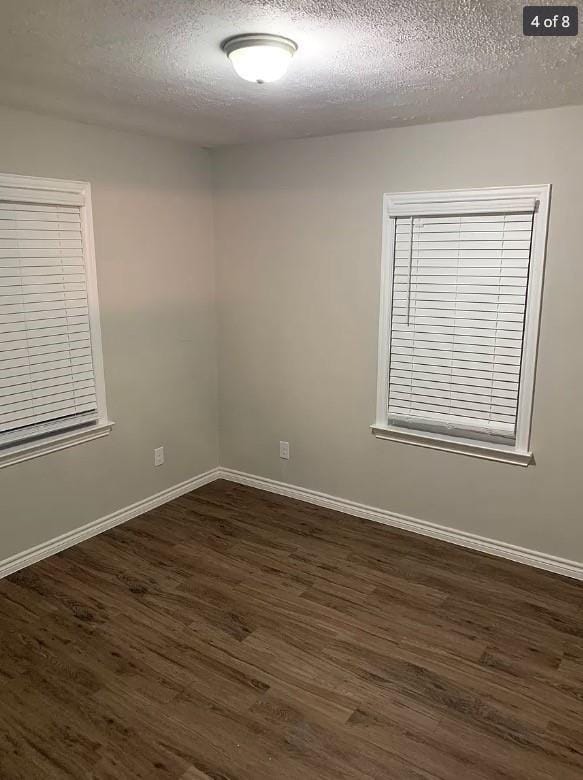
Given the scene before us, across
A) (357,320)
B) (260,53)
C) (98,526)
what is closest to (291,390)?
(357,320)

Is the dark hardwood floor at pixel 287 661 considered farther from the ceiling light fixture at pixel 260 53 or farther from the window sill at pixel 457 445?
the ceiling light fixture at pixel 260 53

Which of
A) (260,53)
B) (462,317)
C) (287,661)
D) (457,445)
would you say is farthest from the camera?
(457,445)

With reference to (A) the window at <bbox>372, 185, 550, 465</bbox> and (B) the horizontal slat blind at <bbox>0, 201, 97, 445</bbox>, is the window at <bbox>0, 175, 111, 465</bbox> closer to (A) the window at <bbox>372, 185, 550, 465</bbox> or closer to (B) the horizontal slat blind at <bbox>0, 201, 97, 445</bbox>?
(B) the horizontal slat blind at <bbox>0, 201, 97, 445</bbox>

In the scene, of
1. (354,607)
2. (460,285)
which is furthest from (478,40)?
(354,607)

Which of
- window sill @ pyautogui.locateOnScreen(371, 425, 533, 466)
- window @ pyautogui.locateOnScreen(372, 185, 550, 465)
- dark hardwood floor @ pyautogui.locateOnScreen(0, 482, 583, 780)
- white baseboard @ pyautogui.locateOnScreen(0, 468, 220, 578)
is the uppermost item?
window @ pyautogui.locateOnScreen(372, 185, 550, 465)

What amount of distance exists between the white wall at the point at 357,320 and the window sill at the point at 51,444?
108cm

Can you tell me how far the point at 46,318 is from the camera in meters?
3.27

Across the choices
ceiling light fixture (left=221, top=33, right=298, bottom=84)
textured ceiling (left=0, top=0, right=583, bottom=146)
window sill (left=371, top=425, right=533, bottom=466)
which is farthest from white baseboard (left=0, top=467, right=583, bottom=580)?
ceiling light fixture (left=221, top=33, right=298, bottom=84)

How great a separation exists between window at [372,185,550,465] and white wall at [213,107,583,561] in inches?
3.0

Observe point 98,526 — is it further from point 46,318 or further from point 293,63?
point 293,63

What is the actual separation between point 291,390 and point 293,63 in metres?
2.24

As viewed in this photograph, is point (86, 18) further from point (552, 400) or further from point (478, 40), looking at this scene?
point (552, 400)

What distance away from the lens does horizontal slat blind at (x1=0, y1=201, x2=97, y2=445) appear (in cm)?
310

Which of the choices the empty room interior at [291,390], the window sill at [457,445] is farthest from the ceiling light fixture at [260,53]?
the window sill at [457,445]
